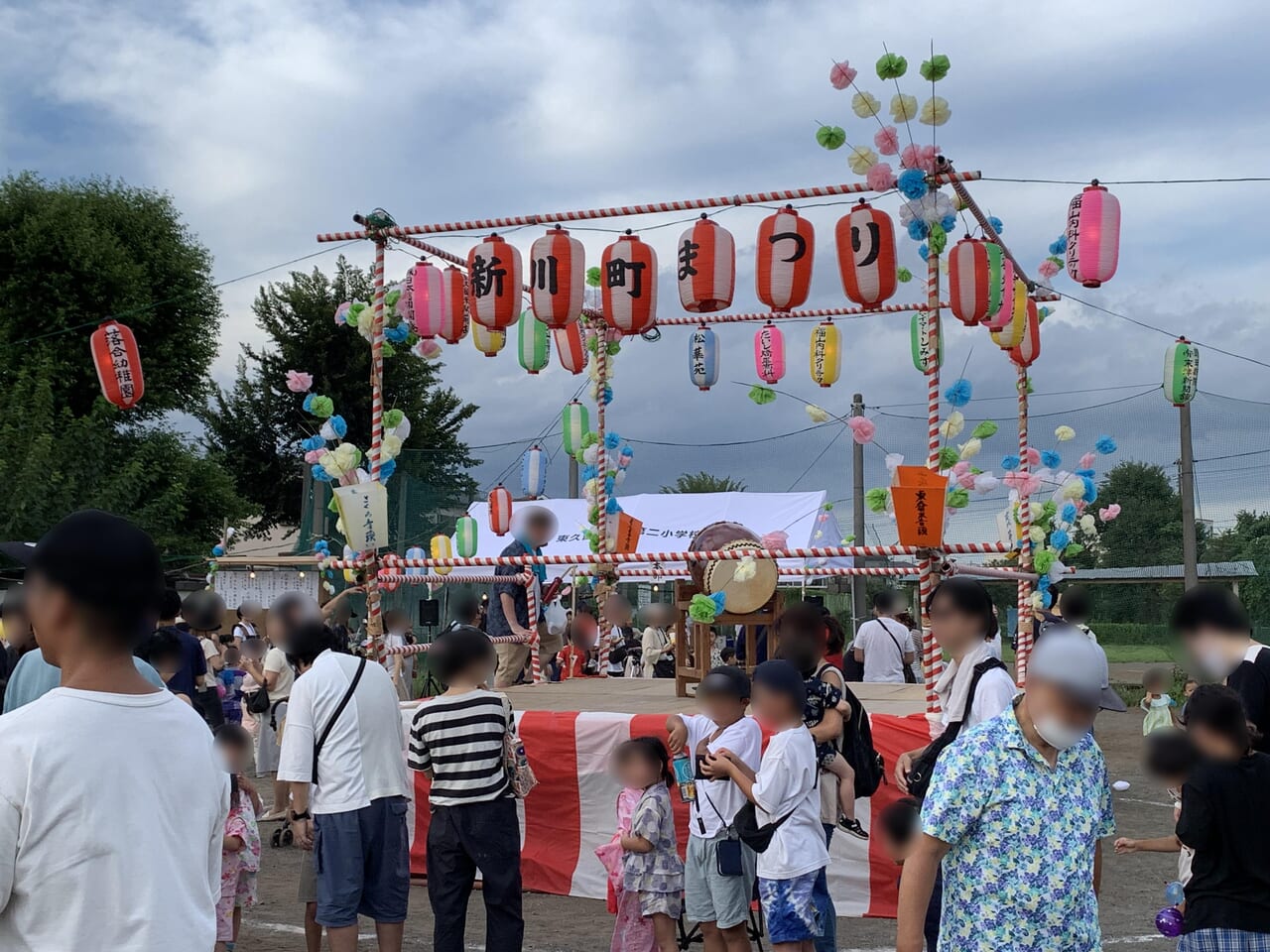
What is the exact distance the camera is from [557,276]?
8820 millimetres

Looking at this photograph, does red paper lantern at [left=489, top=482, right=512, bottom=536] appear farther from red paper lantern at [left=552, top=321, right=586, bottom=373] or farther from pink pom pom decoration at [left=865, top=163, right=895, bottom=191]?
pink pom pom decoration at [left=865, top=163, right=895, bottom=191]

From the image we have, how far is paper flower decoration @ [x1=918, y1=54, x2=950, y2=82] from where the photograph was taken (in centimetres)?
729

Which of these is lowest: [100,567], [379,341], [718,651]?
[718,651]

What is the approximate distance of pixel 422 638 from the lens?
1911 cm

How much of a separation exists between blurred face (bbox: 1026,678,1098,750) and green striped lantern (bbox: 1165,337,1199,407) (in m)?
12.5

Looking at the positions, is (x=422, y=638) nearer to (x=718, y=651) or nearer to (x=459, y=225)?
(x=718, y=651)

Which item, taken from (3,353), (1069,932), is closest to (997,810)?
(1069,932)

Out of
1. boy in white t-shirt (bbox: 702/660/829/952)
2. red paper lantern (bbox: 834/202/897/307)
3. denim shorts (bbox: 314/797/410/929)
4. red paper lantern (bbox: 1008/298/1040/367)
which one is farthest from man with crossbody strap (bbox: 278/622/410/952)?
red paper lantern (bbox: 1008/298/1040/367)

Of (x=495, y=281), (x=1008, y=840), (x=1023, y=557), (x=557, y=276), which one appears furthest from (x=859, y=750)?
(x=495, y=281)

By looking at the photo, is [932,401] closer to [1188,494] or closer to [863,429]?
[863,429]

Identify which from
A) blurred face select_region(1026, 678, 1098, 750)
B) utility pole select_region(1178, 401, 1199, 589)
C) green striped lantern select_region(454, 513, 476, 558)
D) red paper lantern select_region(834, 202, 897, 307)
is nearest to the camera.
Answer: blurred face select_region(1026, 678, 1098, 750)

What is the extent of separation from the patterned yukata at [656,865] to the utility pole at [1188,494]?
46.9 feet

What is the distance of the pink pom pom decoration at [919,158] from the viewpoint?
24.5 feet

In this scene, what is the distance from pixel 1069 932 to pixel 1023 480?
606 cm
